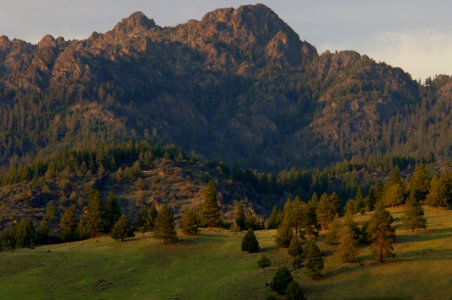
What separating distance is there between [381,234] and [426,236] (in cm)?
1620

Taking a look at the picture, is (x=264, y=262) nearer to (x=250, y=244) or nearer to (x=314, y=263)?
(x=314, y=263)

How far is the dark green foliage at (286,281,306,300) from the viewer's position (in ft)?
312

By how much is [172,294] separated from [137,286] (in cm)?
903

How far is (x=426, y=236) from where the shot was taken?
122 metres

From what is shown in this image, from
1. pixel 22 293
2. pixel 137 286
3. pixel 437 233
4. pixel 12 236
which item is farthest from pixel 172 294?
pixel 12 236

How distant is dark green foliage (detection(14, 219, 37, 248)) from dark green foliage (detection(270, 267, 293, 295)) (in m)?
63.2

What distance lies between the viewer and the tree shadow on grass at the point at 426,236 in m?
121

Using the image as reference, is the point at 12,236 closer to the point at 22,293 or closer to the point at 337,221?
the point at 22,293

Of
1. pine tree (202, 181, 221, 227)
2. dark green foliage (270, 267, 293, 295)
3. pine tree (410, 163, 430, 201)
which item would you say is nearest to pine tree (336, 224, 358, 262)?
dark green foliage (270, 267, 293, 295)

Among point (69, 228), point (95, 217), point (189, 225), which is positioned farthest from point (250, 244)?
point (69, 228)

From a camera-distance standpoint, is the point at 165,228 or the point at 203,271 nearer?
the point at 203,271

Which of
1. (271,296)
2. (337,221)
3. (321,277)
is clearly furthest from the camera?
(337,221)

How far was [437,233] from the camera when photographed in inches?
4879

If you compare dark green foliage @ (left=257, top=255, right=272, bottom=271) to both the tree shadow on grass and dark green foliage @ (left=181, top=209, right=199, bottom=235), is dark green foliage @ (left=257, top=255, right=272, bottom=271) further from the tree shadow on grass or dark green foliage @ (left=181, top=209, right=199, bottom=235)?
dark green foliage @ (left=181, top=209, right=199, bottom=235)
